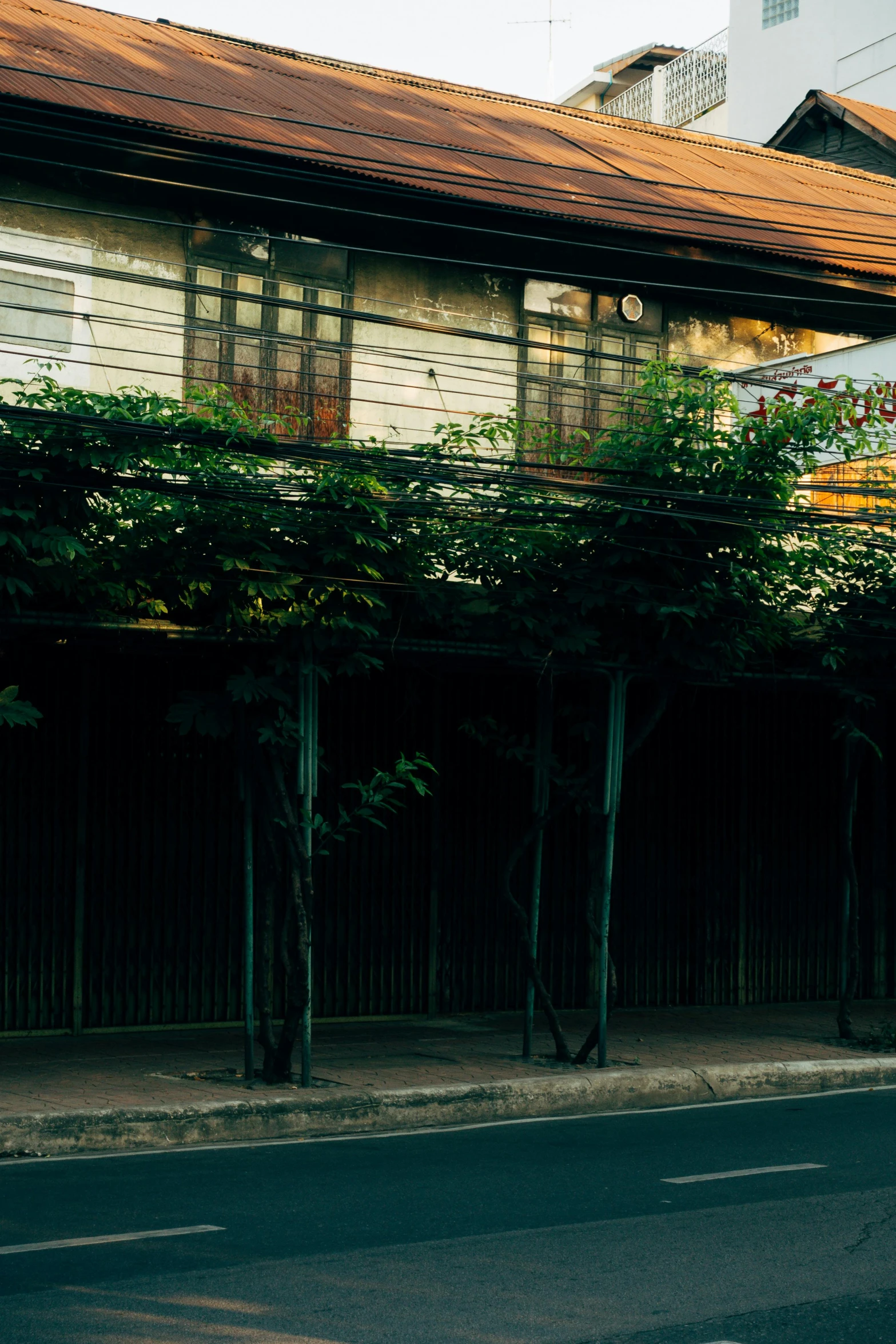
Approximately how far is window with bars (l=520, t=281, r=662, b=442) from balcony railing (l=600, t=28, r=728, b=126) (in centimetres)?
2344

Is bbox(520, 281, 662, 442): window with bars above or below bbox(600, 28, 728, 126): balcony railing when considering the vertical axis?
below

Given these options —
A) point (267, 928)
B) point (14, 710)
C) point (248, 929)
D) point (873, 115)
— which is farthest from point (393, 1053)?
point (873, 115)

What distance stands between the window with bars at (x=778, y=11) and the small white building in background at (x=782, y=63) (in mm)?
13

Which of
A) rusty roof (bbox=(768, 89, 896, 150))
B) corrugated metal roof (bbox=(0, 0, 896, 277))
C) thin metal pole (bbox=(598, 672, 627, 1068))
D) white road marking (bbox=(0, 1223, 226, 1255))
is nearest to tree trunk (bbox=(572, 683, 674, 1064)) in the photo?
thin metal pole (bbox=(598, 672, 627, 1068))

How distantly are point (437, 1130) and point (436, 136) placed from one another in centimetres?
1109

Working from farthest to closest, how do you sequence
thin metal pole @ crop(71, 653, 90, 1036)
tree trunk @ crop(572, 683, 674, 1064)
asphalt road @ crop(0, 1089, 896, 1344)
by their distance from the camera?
thin metal pole @ crop(71, 653, 90, 1036)
tree trunk @ crop(572, 683, 674, 1064)
asphalt road @ crop(0, 1089, 896, 1344)

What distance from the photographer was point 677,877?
14.1m

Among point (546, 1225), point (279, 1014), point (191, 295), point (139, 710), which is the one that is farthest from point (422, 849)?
point (546, 1225)

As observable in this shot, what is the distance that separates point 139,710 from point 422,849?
276cm

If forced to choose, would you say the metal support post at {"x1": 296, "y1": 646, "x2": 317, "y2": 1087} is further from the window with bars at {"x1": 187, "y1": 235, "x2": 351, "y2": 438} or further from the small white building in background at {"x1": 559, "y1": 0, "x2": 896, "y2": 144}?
the small white building in background at {"x1": 559, "y1": 0, "x2": 896, "y2": 144}

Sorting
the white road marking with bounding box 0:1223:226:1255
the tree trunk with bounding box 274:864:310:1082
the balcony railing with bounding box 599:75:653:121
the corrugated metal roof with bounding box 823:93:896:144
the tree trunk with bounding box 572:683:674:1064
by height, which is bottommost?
the white road marking with bounding box 0:1223:226:1255

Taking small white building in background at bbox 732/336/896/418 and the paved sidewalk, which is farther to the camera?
small white building in background at bbox 732/336/896/418

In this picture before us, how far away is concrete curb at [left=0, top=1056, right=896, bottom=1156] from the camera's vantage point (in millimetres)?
8242

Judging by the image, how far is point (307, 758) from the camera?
9.48 meters
